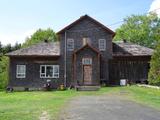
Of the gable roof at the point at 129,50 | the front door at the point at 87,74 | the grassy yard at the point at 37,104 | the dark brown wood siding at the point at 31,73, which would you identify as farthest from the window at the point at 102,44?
the grassy yard at the point at 37,104

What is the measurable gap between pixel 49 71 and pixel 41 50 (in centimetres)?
283

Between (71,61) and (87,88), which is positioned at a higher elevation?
(71,61)

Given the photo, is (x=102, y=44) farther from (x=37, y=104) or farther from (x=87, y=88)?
(x=37, y=104)

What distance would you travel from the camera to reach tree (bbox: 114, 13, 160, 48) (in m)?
83.3

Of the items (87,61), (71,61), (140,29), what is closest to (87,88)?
(87,61)

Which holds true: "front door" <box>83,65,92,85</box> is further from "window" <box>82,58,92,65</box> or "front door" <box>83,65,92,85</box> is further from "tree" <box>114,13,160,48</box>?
"tree" <box>114,13,160,48</box>

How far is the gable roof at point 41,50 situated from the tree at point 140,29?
36151 mm

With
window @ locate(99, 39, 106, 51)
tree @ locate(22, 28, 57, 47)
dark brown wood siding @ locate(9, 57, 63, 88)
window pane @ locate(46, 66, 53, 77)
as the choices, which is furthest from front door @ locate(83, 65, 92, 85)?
tree @ locate(22, 28, 57, 47)

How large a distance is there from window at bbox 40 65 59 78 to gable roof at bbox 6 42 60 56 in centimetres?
154

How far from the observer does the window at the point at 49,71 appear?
46.6 meters

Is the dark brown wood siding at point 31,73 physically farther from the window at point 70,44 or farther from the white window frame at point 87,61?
the white window frame at point 87,61

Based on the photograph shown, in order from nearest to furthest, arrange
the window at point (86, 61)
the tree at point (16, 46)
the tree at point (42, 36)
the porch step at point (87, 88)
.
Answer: the porch step at point (87, 88)
the window at point (86, 61)
the tree at point (16, 46)
the tree at point (42, 36)

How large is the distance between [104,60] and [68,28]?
18.5 ft

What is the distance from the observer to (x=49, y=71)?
46.6m
